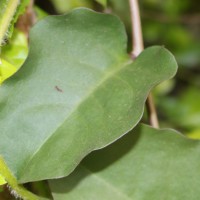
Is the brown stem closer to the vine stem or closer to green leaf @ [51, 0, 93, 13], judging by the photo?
the vine stem

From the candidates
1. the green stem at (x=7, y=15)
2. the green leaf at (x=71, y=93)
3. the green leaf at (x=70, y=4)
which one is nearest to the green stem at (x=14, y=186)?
the green leaf at (x=71, y=93)

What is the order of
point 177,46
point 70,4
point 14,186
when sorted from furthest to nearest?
point 177,46 < point 70,4 < point 14,186

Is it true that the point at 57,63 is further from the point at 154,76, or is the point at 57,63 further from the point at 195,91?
the point at 195,91

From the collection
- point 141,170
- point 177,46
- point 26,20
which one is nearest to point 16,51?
point 26,20

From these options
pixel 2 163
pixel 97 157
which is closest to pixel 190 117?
pixel 97 157

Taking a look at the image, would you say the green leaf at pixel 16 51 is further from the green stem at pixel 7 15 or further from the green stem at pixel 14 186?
the green stem at pixel 14 186

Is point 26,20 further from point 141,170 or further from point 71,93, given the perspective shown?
point 141,170

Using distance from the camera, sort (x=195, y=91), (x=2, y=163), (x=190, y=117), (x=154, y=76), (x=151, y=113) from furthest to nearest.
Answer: (x=195, y=91) → (x=190, y=117) → (x=151, y=113) → (x=154, y=76) → (x=2, y=163)
